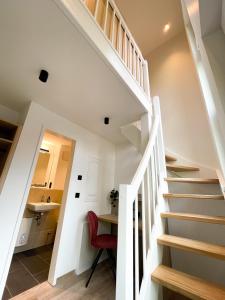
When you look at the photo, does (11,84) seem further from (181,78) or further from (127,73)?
(181,78)

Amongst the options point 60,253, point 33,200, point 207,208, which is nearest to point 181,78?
point 207,208

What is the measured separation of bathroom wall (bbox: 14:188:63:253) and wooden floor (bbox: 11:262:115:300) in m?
1.27

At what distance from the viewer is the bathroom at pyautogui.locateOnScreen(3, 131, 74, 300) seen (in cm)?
198

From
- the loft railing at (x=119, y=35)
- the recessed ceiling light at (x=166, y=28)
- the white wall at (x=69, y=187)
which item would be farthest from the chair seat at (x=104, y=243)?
the recessed ceiling light at (x=166, y=28)

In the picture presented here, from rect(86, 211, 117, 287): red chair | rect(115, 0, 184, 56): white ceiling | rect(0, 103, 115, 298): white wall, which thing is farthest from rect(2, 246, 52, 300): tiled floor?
rect(115, 0, 184, 56): white ceiling

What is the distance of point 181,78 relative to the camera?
126 inches

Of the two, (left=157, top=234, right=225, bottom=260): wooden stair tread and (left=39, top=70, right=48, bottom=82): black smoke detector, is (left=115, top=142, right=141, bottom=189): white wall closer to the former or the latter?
(left=157, top=234, right=225, bottom=260): wooden stair tread

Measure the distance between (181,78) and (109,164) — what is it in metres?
2.59

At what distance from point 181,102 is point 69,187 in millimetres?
2887

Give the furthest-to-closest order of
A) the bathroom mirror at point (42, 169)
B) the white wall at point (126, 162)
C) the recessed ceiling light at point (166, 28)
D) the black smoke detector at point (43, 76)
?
the bathroom mirror at point (42, 169) < the recessed ceiling light at point (166, 28) < the white wall at point (126, 162) < the black smoke detector at point (43, 76)

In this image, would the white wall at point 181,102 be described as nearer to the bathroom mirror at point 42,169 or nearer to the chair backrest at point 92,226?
the chair backrest at point 92,226

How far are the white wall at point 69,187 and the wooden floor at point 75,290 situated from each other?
0.14 m

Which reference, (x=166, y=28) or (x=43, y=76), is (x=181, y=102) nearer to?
(x=166, y=28)

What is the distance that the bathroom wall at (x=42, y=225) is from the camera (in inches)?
114
